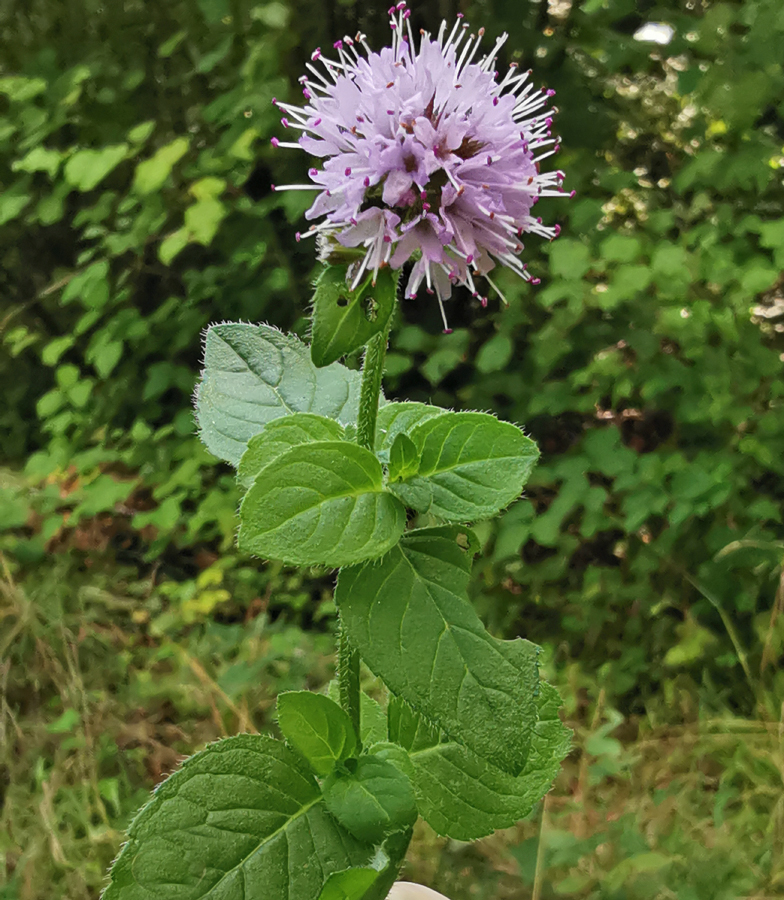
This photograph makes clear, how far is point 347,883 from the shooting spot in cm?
32

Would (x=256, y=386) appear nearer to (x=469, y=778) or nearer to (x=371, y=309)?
(x=371, y=309)

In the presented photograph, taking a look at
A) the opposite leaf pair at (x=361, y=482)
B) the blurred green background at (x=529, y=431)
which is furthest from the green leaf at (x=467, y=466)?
the blurred green background at (x=529, y=431)

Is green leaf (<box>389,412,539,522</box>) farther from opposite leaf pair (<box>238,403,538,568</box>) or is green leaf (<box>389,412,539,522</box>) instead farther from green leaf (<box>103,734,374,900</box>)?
green leaf (<box>103,734,374,900</box>)

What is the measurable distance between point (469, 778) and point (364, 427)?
197 millimetres

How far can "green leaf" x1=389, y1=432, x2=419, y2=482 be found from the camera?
1.16 ft

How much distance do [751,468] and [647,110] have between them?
22.8 inches

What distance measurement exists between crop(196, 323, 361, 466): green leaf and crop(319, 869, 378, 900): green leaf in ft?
0.66

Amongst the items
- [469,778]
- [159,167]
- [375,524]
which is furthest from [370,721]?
[159,167]

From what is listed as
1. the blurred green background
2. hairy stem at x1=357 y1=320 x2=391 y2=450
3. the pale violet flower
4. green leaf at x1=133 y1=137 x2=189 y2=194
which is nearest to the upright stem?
hairy stem at x1=357 y1=320 x2=391 y2=450

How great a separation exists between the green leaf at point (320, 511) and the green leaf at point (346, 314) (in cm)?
4

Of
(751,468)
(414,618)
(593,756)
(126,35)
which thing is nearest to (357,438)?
(414,618)

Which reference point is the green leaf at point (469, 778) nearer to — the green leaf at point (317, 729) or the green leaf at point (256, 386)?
the green leaf at point (317, 729)

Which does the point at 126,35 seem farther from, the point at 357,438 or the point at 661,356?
the point at 357,438

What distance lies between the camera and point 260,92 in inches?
46.1
